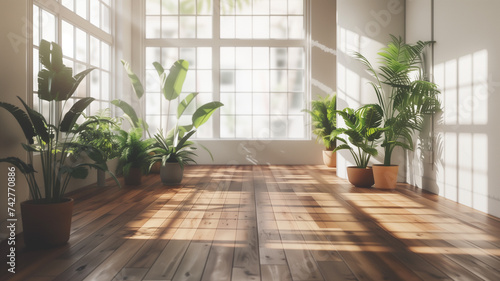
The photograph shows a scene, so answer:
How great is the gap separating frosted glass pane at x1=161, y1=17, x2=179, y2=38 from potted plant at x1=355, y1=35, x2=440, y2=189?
167 inches

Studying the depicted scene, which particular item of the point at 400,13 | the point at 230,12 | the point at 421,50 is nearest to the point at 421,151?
the point at 421,50

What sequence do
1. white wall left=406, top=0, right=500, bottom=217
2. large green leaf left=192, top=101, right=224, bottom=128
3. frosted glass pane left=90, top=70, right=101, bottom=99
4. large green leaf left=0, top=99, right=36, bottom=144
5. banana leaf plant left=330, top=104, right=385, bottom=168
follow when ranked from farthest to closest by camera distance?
1. frosted glass pane left=90, top=70, right=101, bottom=99
2. large green leaf left=192, top=101, right=224, bottom=128
3. banana leaf plant left=330, top=104, right=385, bottom=168
4. white wall left=406, top=0, right=500, bottom=217
5. large green leaf left=0, top=99, right=36, bottom=144

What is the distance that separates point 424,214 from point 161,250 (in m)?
2.32

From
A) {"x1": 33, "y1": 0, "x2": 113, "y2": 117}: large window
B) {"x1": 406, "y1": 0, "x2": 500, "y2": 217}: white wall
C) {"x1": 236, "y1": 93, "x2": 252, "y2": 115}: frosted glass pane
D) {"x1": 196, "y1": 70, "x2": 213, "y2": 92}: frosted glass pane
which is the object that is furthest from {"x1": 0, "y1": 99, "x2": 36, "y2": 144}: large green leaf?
{"x1": 236, "y1": 93, "x2": 252, "y2": 115}: frosted glass pane

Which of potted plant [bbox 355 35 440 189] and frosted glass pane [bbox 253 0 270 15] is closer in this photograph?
potted plant [bbox 355 35 440 189]

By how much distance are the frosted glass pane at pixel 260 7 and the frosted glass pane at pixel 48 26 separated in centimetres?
428

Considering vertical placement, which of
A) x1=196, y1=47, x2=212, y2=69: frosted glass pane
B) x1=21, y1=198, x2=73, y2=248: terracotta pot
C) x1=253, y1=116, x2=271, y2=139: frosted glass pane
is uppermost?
x1=196, y1=47, x2=212, y2=69: frosted glass pane

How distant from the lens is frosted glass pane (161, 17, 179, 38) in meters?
7.98

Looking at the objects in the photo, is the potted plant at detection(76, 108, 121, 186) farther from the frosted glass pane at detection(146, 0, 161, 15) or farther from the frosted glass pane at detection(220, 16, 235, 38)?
the frosted glass pane at detection(220, 16, 235, 38)

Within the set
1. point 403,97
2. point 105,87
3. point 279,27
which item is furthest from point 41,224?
point 279,27

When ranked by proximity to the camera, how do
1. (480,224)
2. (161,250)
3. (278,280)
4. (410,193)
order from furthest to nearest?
(410,193) → (480,224) → (161,250) → (278,280)

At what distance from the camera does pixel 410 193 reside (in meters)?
4.68

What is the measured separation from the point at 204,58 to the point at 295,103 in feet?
6.53

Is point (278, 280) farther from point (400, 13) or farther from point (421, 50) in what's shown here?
point (400, 13)
